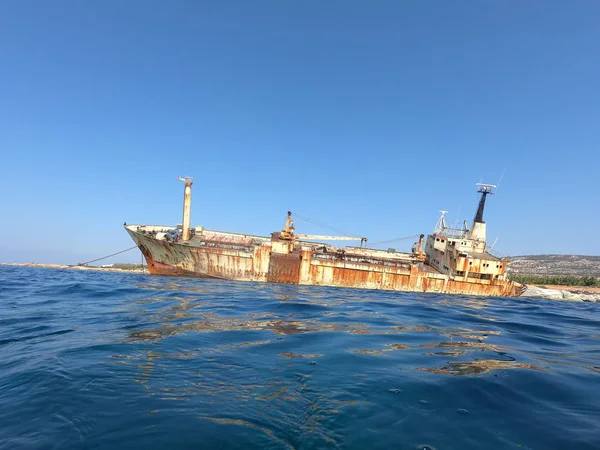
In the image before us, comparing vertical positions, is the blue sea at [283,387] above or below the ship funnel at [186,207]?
below

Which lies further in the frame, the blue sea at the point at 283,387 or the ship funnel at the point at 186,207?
the ship funnel at the point at 186,207

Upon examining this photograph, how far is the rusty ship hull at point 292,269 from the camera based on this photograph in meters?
33.3

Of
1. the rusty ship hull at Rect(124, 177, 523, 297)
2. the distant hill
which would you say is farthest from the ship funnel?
the distant hill

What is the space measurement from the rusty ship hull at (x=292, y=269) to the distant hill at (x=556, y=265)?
3053 inches

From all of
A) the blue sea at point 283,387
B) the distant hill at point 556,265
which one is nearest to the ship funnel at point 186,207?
the blue sea at point 283,387

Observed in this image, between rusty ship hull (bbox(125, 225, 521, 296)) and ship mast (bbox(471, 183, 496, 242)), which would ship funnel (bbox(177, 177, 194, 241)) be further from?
ship mast (bbox(471, 183, 496, 242))

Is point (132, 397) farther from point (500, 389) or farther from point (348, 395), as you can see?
point (500, 389)

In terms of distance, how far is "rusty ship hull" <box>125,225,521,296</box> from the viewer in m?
33.3

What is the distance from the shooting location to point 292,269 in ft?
110

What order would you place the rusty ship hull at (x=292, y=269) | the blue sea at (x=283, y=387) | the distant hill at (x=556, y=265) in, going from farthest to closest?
the distant hill at (x=556, y=265) → the rusty ship hull at (x=292, y=269) → the blue sea at (x=283, y=387)

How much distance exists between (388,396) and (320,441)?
156cm

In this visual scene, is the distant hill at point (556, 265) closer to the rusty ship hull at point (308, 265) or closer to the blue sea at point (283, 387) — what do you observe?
the rusty ship hull at point (308, 265)

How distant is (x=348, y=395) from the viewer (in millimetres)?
4453

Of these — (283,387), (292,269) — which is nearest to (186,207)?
(292,269)
